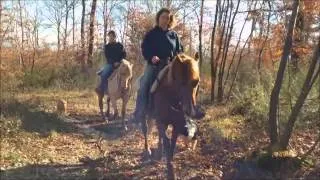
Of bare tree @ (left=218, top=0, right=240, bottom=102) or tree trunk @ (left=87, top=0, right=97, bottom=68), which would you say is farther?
tree trunk @ (left=87, top=0, right=97, bottom=68)

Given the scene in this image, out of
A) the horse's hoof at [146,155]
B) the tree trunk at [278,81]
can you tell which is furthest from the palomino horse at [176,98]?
the tree trunk at [278,81]

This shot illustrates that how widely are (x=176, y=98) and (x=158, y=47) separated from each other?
1282 millimetres

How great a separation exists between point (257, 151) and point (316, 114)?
3.45 m

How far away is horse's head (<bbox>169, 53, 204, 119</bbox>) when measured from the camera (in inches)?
300

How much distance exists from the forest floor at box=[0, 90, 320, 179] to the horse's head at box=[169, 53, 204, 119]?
4.01ft

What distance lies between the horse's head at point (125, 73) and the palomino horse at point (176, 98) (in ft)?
16.7

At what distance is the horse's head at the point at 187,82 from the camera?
300 inches

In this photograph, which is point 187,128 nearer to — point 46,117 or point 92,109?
point 46,117

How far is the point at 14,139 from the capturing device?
1011 centimetres

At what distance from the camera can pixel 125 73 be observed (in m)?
14.0

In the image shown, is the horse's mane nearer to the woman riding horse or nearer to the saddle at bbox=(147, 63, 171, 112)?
the saddle at bbox=(147, 63, 171, 112)

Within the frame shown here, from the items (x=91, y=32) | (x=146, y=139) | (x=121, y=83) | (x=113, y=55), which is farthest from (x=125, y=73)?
(x=91, y=32)

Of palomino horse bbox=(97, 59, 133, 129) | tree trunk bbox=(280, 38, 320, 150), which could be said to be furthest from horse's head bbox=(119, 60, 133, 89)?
tree trunk bbox=(280, 38, 320, 150)

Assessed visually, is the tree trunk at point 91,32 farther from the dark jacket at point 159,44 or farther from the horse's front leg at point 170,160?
the horse's front leg at point 170,160
